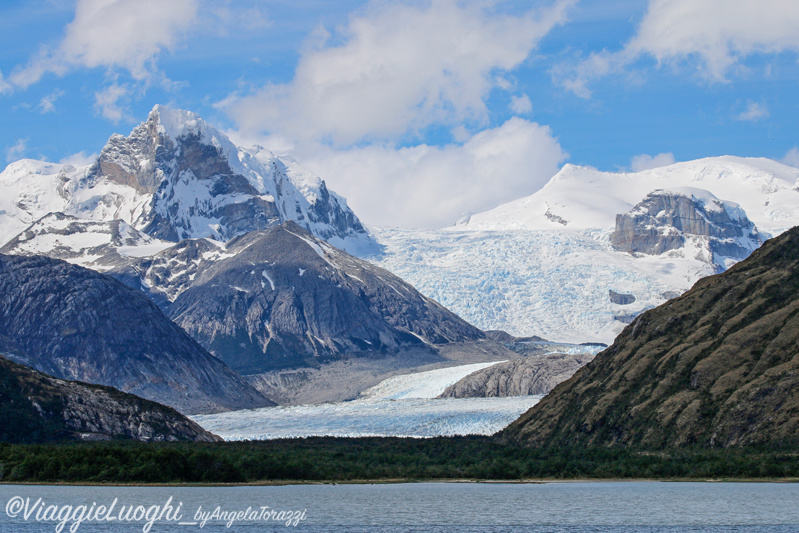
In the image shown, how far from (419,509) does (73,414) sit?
8342 centimetres

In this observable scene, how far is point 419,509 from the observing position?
71375 millimetres

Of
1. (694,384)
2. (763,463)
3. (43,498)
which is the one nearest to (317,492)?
(43,498)

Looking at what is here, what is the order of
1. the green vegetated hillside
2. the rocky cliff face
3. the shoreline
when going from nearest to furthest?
the shoreline → the green vegetated hillside → the rocky cliff face

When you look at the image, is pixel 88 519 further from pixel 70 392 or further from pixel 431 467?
pixel 70 392

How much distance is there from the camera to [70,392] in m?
145

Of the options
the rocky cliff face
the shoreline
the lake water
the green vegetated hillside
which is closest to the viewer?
the lake water

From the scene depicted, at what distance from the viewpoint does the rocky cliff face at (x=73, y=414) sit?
13250 centimetres

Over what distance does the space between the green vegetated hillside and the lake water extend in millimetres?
19169

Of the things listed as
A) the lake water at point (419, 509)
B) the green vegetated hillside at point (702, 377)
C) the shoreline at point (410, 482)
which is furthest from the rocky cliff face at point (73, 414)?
the green vegetated hillside at point (702, 377)

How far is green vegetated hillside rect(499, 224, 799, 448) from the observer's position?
101562 millimetres

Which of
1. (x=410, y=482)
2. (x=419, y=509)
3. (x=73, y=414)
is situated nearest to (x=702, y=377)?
(x=410, y=482)

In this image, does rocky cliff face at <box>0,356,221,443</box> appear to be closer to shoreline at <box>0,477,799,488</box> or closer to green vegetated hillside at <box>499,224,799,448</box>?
shoreline at <box>0,477,799,488</box>

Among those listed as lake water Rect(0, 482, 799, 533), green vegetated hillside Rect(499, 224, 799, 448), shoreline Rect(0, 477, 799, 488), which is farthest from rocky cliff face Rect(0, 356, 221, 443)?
green vegetated hillside Rect(499, 224, 799, 448)

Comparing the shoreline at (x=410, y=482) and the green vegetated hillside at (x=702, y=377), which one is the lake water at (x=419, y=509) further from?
the green vegetated hillside at (x=702, y=377)
